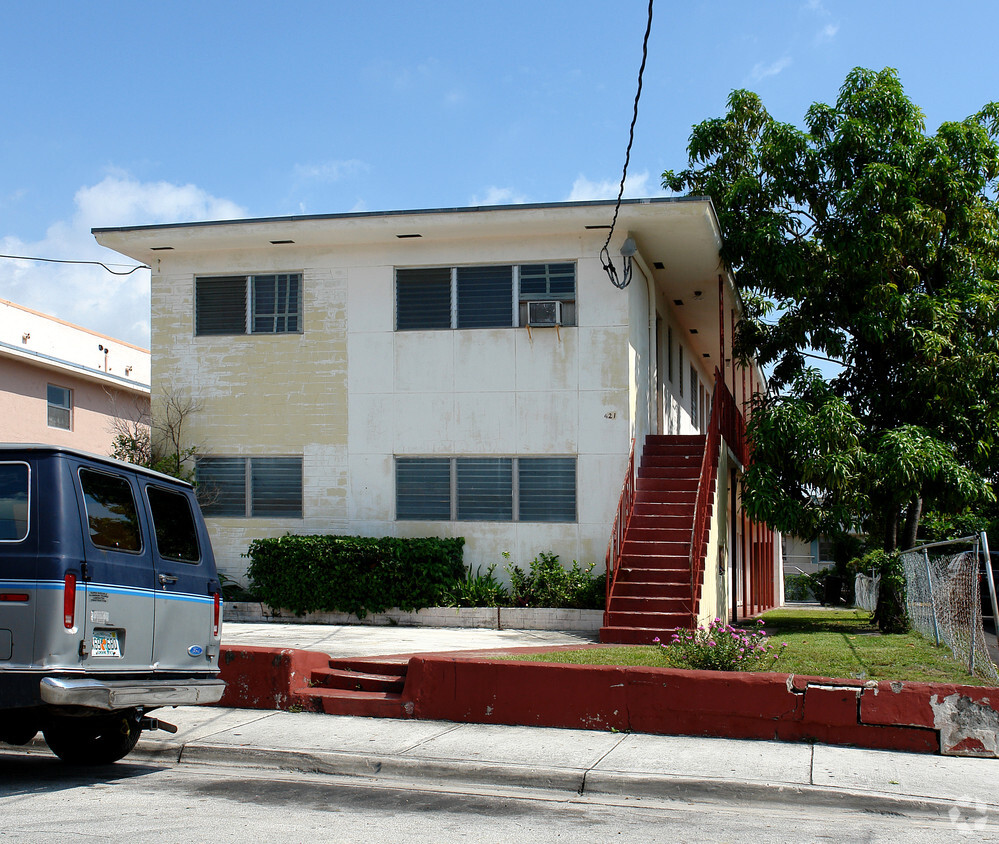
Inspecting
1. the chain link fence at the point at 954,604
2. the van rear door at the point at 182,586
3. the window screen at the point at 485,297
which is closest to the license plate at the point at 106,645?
the van rear door at the point at 182,586

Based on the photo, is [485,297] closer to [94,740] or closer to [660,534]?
[660,534]

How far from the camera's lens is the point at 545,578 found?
15844 millimetres

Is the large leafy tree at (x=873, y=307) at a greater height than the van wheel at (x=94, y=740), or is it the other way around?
the large leafy tree at (x=873, y=307)

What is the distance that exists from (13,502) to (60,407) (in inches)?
827

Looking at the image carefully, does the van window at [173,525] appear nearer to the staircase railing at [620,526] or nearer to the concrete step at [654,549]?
the staircase railing at [620,526]

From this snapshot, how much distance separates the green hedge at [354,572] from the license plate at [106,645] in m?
9.23

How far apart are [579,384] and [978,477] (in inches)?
251

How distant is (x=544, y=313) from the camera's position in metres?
16.6

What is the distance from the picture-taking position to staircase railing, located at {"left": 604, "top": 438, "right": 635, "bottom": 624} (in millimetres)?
14531

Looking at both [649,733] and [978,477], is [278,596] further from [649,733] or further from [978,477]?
[978,477]

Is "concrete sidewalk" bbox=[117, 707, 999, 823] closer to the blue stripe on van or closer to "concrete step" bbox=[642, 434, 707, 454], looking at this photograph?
the blue stripe on van

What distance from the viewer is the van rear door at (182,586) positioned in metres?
7.17

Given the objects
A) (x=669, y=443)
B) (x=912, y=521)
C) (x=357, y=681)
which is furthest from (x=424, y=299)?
(x=912, y=521)

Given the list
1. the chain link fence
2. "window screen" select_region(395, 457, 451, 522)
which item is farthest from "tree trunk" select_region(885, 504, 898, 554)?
"window screen" select_region(395, 457, 451, 522)
